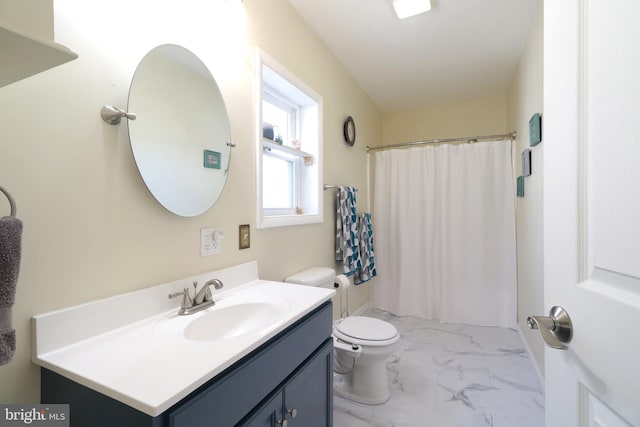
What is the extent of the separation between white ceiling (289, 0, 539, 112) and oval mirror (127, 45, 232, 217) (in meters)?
1.04

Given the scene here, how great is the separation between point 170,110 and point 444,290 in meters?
2.74

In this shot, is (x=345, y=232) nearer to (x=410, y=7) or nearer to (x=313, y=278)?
(x=313, y=278)

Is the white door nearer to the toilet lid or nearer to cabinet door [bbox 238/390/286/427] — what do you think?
cabinet door [bbox 238/390/286/427]

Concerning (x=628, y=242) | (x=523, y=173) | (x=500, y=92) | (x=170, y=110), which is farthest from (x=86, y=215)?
(x=500, y=92)

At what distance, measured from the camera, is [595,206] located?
1.63 feet

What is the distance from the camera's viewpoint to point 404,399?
5.52ft

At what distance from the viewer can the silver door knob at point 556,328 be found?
56 cm

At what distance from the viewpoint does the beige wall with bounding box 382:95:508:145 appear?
3.11 metres

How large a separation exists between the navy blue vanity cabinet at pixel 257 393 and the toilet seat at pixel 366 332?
44cm

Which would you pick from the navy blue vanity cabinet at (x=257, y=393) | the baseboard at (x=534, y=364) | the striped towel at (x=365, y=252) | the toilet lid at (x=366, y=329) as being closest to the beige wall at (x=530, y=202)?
the baseboard at (x=534, y=364)

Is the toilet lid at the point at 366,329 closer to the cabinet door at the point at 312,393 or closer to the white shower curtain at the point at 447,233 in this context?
the cabinet door at the point at 312,393

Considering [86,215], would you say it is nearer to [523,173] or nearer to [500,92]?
[523,173]

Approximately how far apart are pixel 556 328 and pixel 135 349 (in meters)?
0.99

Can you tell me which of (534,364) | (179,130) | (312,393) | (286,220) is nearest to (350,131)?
(286,220)
